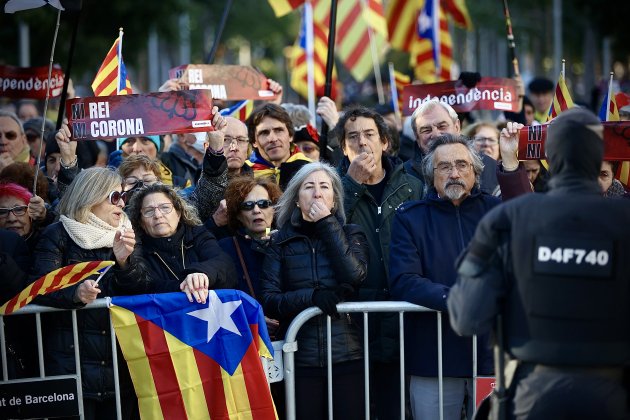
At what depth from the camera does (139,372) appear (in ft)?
21.5

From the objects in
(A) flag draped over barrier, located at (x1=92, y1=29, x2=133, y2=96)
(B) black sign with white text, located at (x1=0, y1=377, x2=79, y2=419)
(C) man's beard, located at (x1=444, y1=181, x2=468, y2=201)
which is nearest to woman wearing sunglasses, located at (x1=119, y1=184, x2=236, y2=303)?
(B) black sign with white text, located at (x1=0, y1=377, x2=79, y2=419)

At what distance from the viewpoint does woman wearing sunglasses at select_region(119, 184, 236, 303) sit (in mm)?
6770

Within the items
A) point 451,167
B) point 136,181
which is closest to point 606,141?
point 451,167

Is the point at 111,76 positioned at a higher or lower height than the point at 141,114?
higher

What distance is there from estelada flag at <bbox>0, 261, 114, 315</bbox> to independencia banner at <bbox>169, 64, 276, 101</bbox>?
3560mm

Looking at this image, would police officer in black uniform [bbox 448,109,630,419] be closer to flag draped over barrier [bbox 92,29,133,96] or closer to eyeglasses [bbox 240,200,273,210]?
eyeglasses [bbox 240,200,273,210]

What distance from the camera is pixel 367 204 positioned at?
746 cm

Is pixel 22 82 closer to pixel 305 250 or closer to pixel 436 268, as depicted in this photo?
pixel 305 250

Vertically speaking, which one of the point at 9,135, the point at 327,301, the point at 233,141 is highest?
the point at 9,135

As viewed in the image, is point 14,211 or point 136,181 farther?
point 136,181

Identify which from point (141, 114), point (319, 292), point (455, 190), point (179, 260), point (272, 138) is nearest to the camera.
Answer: point (319, 292)

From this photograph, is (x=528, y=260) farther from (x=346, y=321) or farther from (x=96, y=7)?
(x=96, y=7)

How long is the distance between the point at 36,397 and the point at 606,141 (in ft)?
12.4

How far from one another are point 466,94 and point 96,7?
19.9m
